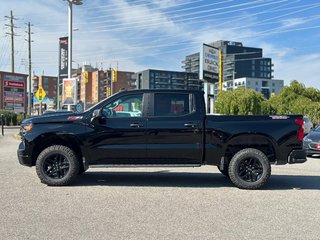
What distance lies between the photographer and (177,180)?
903 cm

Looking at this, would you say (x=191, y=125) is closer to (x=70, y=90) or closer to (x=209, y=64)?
(x=70, y=90)

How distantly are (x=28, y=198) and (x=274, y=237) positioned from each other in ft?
13.9

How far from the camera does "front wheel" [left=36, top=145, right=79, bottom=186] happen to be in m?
7.94

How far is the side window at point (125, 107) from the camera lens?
809cm

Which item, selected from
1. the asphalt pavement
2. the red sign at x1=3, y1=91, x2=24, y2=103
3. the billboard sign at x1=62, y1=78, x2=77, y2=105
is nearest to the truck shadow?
the asphalt pavement

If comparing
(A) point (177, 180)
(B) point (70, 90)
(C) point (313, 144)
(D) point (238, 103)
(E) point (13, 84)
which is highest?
(E) point (13, 84)

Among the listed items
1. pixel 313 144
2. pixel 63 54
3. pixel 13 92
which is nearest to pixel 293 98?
pixel 63 54

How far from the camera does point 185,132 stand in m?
8.00

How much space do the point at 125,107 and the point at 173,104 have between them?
3.31ft

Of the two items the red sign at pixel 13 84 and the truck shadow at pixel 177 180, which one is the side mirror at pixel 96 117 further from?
the red sign at pixel 13 84

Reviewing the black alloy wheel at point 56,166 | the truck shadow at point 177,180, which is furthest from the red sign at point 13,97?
the black alloy wheel at point 56,166

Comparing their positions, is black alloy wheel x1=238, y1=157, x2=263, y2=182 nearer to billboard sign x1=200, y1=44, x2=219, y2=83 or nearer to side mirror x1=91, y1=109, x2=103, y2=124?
side mirror x1=91, y1=109, x2=103, y2=124

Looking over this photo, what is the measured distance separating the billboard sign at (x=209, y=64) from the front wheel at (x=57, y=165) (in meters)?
32.3

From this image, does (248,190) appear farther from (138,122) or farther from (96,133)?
(96,133)
